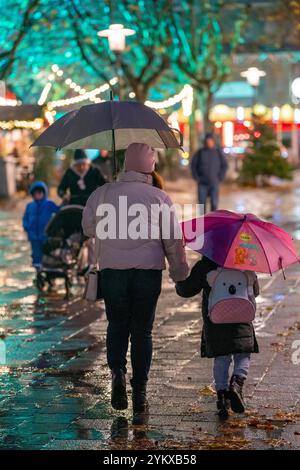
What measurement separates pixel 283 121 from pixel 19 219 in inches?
1085

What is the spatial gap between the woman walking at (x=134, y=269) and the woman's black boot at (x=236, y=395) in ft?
1.89

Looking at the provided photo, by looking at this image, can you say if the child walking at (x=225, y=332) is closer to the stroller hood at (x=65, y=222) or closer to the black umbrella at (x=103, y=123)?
the black umbrella at (x=103, y=123)

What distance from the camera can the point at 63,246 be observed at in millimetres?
14164

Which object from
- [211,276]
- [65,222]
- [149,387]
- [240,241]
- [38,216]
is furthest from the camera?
[38,216]

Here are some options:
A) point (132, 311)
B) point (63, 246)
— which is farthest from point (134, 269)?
point (63, 246)

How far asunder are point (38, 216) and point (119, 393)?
23.6 ft

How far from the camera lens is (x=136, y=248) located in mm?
7734

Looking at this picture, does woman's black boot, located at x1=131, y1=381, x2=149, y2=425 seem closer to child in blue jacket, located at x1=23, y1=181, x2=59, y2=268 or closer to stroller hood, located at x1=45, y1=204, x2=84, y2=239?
stroller hood, located at x1=45, y1=204, x2=84, y2=239

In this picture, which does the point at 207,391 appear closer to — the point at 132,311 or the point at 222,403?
the point at 222,403

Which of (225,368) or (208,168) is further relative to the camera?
(208,168)
